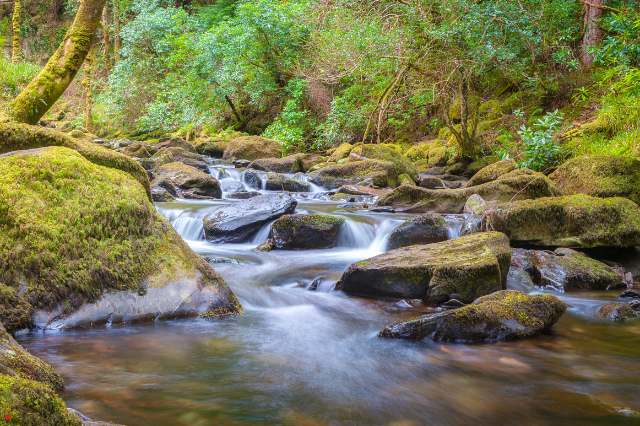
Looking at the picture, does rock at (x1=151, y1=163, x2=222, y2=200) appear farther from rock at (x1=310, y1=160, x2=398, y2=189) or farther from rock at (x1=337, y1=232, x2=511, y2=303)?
rock at (x1=337, y1=232, x2=511, y2=303)

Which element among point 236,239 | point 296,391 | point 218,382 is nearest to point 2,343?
point 218,382

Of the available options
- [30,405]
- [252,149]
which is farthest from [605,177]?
[252,149]

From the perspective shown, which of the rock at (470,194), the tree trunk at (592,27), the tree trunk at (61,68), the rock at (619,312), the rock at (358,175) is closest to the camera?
the rock at (619,312)

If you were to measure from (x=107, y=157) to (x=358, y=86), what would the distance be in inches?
553

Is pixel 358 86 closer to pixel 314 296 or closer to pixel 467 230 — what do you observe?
pixel 467 230

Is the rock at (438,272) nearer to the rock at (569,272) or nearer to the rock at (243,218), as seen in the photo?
the rock at (569,272)

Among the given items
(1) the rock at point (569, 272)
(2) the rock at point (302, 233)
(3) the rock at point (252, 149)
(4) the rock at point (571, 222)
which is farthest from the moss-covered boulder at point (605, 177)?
(3) the rock at point (252, 149)

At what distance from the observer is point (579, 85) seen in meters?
14.3

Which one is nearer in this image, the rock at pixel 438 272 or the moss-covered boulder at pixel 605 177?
the rock at pixel 438 272

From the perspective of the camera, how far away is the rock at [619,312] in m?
4.76

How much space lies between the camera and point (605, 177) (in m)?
8.05

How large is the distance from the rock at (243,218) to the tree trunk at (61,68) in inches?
105

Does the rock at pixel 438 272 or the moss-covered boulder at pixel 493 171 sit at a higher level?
the moss-covered boulder at pixel 493 171

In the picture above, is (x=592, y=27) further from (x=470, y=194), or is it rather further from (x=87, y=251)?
(x=87, y=251)
